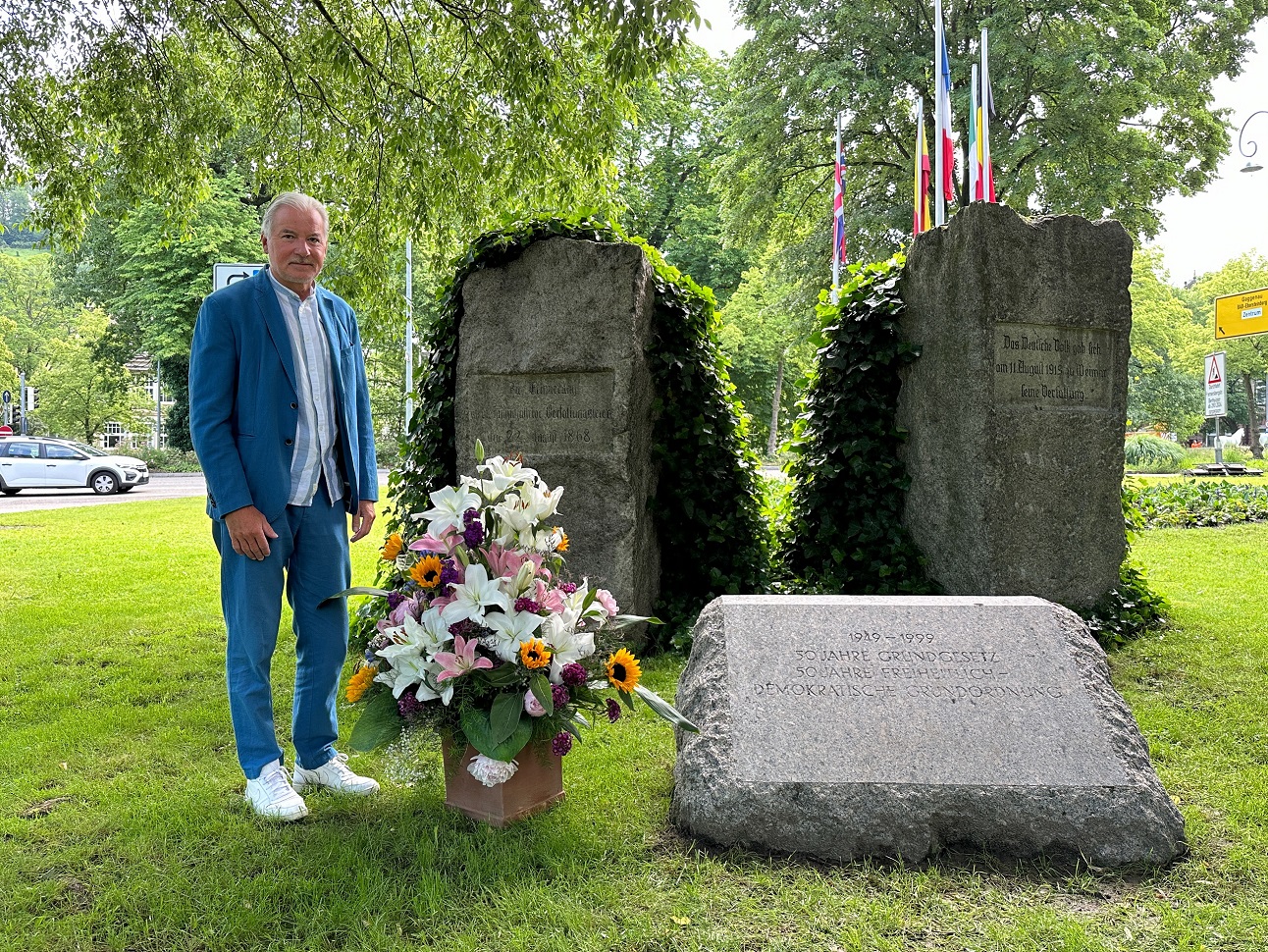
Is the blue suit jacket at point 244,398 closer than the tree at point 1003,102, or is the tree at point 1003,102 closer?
the blue suit jacket at point 244,398

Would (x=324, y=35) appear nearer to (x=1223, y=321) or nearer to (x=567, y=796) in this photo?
(x=567, y=796)

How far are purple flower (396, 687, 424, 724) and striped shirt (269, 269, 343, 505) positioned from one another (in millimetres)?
865

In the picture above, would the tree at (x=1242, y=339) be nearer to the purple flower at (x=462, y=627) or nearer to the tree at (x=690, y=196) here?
the tree at (x=690, y=196)

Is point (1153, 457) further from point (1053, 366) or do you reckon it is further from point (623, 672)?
point (623, 672)

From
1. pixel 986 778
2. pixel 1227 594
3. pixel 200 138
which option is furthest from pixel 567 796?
pixel 200 138

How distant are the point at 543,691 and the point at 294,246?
1.91m

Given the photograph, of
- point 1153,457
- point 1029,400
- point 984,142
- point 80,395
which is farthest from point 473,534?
point 80,395

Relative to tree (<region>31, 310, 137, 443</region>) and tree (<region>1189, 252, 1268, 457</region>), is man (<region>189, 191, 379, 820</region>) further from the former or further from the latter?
tree (<region>1189, 252, 1268, 457</region>)

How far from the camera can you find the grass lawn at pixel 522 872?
2521 mm

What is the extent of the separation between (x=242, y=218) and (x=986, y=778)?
29.3 metres

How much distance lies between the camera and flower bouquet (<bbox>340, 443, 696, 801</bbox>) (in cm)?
300

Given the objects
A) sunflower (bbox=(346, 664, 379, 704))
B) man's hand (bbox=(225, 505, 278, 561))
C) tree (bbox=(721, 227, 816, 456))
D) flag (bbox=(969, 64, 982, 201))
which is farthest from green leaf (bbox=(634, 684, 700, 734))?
tree (bbox=(721, 227, 816, 456))

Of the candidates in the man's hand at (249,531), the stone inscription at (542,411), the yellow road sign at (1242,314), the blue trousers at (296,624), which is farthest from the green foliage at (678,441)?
the yellow road sign at (1242,314)

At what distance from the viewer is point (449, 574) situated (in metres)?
3.04
